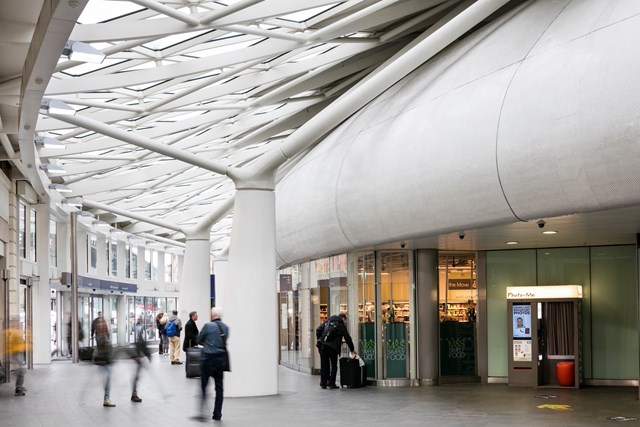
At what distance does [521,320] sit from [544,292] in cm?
91

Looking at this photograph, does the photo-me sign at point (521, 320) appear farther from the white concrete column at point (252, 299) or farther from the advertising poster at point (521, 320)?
the white concrete column at point (252, 299)

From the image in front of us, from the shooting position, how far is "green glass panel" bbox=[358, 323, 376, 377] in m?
23.6

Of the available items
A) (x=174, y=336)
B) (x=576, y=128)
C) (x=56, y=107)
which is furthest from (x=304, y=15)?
(x=174, y=336)

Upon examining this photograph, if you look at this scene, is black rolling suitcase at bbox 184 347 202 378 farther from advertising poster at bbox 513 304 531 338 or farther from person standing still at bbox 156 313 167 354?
person standing still at bbox 156 313 167 354

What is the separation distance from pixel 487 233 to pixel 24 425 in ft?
30.8

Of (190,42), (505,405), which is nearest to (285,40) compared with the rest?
(190,42)

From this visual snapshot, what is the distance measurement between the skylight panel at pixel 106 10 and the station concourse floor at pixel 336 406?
777 centimetres

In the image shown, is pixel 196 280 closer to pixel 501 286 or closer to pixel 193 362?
pixel 193 362

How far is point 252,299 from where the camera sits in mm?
20734

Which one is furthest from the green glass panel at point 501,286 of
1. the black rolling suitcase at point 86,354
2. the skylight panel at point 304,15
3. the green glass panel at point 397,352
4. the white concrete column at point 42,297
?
the white concrete column at point 42,297

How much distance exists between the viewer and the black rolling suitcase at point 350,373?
2239 centimetres

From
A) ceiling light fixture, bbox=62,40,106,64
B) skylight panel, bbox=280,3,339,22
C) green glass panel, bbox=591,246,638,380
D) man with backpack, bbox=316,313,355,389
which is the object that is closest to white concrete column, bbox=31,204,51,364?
man with backpack, bbox=316,313,355,389

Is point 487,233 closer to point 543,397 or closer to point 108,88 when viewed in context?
point 543,397

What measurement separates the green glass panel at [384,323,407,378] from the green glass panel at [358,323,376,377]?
407mm
